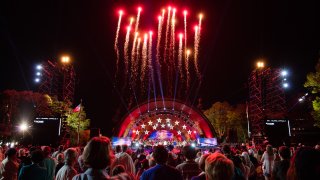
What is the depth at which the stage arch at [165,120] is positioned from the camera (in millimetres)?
48406

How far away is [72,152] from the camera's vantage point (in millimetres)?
6293

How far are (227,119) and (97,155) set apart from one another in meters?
70.5

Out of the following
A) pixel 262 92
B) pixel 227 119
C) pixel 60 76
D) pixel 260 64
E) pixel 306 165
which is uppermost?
pixel 260 64

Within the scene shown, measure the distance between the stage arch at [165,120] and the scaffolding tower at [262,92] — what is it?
265 inches

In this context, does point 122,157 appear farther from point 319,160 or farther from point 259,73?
point 259,73

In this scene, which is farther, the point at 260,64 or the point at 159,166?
the point at 260,64

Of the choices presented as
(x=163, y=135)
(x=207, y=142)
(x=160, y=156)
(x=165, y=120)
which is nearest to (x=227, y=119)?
(x=163, y=135)

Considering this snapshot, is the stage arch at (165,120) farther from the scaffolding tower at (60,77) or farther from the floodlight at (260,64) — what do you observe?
the floodlight at (260,64)

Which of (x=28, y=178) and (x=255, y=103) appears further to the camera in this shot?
(x=255, y=103)

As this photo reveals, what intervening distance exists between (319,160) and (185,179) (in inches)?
159

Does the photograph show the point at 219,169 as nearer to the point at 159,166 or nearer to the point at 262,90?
the point at 159,166

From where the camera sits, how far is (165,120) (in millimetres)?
54500

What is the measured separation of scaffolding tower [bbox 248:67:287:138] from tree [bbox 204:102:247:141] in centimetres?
1935

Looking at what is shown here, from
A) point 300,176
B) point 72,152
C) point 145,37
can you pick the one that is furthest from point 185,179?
point 145,37
